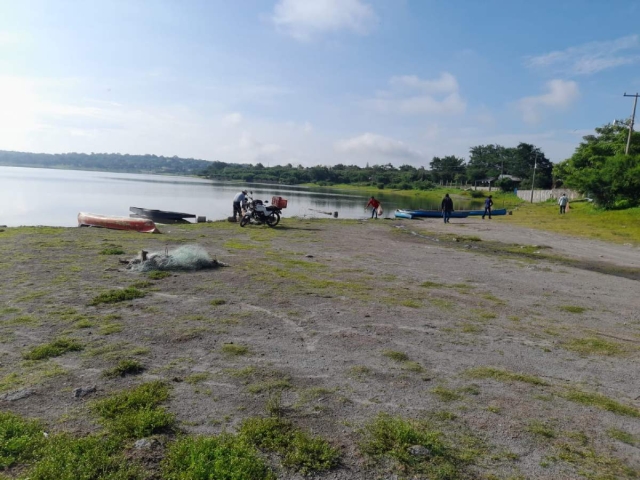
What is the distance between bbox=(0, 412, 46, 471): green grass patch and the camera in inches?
122

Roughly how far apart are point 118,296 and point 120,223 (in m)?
12.0

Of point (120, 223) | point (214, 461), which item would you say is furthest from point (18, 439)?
point (120, 223)

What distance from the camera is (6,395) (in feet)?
13.0

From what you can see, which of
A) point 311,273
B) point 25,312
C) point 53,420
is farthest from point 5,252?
point 53,420

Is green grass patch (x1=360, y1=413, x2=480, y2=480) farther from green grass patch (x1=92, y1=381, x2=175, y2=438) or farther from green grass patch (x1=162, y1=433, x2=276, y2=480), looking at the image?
green grass patch (x1=92, y1=381, x2=175, y2=438)

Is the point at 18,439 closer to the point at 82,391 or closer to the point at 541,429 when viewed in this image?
the point at 82,391

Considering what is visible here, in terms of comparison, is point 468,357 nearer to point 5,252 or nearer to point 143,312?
point 143,312

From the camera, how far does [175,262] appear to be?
9562mm

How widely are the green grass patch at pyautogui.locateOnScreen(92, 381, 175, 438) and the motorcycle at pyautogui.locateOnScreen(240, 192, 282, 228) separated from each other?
16669 millimetres

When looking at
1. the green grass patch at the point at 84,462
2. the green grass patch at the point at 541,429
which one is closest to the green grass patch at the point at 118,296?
the green grass patch at the point at 84,462

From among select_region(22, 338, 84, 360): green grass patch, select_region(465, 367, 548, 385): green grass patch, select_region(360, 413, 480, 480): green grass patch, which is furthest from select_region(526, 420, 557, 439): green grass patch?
select_region(22, 338, 84, 360): green grass patch

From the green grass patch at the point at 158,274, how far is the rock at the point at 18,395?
4722 millimetres

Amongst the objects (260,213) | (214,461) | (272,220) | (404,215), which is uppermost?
(260,213)

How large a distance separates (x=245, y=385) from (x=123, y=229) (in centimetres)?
1544
